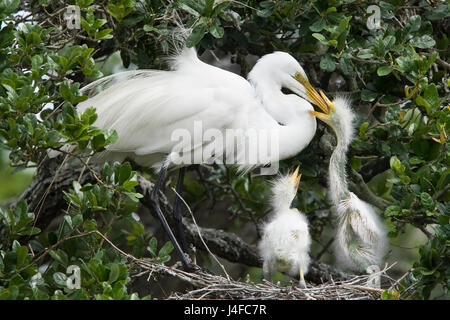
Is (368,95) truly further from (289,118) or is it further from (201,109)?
(201,109)

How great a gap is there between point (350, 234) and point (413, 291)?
487 millimetres

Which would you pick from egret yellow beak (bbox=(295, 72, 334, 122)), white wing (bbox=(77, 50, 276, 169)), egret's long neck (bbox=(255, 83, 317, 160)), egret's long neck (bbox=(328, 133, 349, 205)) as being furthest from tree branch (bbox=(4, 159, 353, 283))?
egret yellow beak (bbox=(295, 72, 334, 122))

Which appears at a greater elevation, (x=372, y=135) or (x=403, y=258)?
(x=372, y=135)

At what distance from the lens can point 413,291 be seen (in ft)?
8.19

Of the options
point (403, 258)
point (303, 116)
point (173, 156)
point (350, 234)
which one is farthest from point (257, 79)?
point (403, 258)

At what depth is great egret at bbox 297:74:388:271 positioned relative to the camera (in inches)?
113

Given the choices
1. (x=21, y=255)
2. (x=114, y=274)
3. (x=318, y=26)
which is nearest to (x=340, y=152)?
(x=318, y=26)

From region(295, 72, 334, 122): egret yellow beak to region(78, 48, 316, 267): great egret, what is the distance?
0.08 ft

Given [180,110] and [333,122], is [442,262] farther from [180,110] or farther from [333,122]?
[180,110]

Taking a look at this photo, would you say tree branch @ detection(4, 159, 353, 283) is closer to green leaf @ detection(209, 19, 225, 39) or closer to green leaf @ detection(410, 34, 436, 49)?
green leaf @ detection(209, 19, 225, 39)

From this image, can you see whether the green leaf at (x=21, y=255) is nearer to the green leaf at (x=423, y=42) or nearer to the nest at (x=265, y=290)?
the nest at (x=265, y=290)

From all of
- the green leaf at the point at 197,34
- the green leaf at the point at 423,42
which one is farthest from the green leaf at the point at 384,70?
the green leaf at the point at 197,34

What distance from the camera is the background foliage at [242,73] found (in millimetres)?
2271

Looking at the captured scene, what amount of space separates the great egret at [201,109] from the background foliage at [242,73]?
127mm
